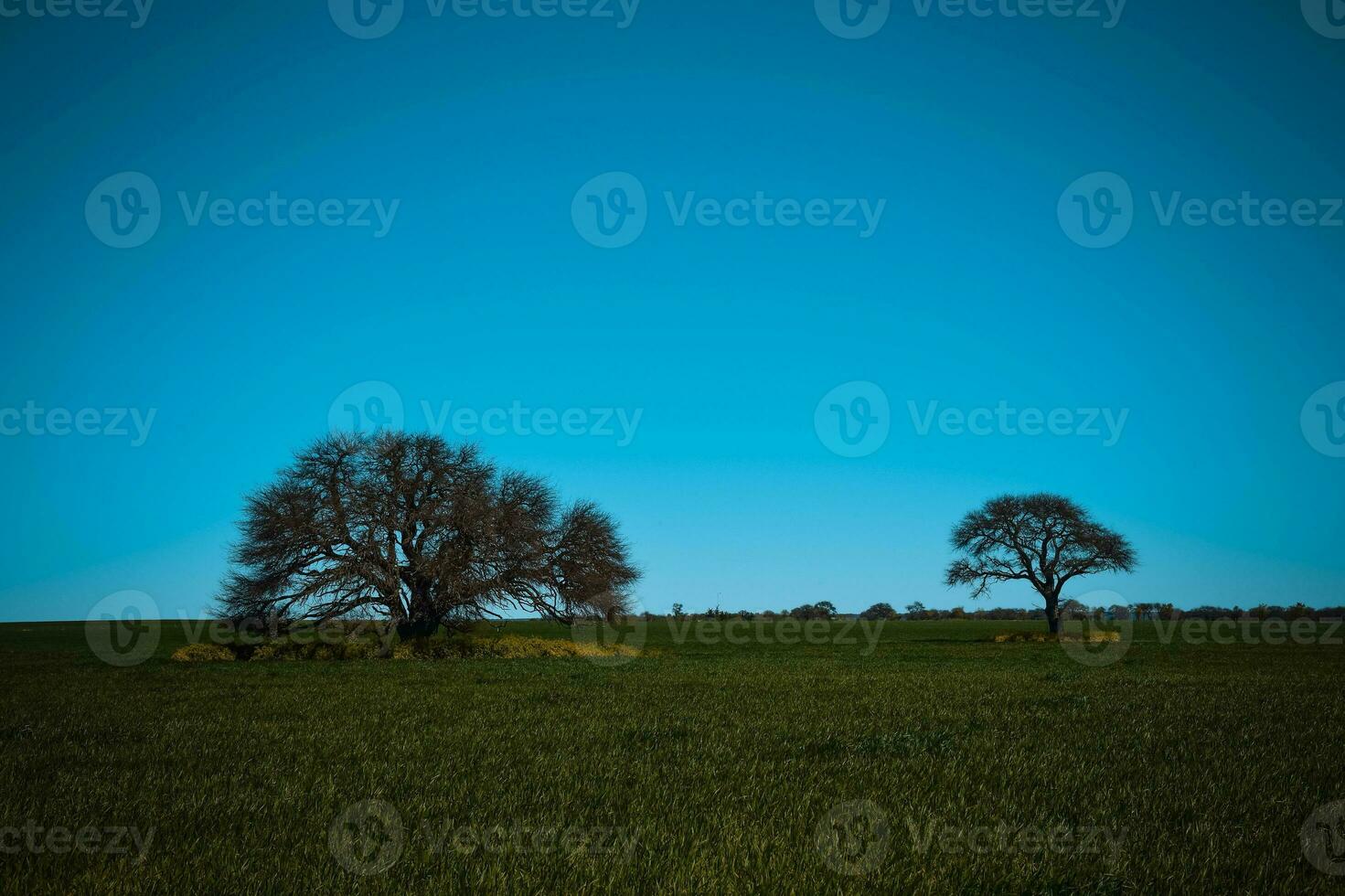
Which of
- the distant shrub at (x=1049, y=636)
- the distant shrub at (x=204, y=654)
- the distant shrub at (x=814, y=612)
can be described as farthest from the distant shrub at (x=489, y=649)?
the distant shrub at (x=814, y=612)

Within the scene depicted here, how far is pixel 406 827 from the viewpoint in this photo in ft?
20.9

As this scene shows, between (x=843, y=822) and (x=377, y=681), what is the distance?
17.8 metres

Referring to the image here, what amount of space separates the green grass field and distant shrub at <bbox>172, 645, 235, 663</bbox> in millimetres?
15714

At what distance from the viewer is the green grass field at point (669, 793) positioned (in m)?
5.36

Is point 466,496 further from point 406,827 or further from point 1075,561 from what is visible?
point 1075,561

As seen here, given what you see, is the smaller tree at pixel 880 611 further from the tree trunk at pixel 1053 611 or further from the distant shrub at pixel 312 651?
the distant shrub at pixel 312 651

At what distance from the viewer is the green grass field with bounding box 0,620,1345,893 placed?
17.6 feet

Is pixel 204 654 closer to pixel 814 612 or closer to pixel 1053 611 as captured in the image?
pixel 1053 611

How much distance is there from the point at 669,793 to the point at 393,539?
35.0 m

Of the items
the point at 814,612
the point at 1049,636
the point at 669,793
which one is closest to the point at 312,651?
the point at 669,793

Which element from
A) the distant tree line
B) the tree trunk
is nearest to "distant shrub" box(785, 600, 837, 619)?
the distant tree line

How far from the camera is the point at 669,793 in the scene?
7.58 metres

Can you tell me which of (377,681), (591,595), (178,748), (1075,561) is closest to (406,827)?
(178,748)

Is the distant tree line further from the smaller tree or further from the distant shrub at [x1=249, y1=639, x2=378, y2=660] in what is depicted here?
the distant shrub at [x1=249, y1=639, x2=378, y2=660]
